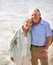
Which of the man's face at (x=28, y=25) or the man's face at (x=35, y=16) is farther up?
the man's face at (x=35, y=16)

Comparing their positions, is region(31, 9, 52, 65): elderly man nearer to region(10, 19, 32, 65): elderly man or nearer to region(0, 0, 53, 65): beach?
region(10, 19, 32, 65): elderly man

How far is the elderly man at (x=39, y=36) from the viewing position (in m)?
2.55

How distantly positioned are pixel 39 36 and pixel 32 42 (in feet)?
0.28

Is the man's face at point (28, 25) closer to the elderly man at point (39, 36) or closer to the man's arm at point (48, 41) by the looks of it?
the elderly man at point (39, 36)

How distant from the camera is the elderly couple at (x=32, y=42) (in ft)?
8.41

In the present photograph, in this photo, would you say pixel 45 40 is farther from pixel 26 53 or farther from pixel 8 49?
pixel 8 49

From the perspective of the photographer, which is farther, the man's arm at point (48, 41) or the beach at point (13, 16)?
the beach at point (13, 16)

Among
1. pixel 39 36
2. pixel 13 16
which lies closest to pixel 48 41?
pixel 39 36

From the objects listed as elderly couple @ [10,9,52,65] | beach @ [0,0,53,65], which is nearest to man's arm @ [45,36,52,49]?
elderly couple @ [10,9,52,65]

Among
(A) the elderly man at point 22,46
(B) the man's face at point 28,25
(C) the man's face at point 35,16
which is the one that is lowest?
(A) the elderly man at point 22,46

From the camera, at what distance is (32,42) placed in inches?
103

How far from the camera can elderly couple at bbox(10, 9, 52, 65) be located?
2.56 meters

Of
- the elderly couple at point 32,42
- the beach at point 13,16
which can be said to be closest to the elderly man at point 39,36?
the elderly couple at point 32,42

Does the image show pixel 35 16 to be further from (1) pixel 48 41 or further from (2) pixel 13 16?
(2) pixel 13 16
